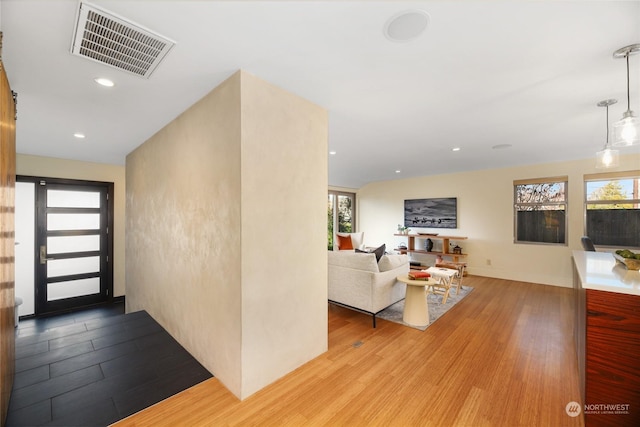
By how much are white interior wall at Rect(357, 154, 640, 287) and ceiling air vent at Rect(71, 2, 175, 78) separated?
6375mm

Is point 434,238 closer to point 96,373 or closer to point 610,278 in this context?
point 610,278

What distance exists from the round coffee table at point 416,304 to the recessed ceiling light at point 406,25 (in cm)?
261

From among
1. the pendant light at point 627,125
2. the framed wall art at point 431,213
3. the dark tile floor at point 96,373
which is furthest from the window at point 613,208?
the dark tile floor at point 96,373

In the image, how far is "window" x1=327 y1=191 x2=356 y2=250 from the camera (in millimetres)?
8062

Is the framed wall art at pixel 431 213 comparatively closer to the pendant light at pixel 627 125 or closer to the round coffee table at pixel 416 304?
the round coffee table at pixel 416 304

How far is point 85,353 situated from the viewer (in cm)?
247

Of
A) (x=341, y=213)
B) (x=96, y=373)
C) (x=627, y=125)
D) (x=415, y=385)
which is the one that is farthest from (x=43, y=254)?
(x=627, y=125)

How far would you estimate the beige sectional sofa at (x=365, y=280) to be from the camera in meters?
3.23

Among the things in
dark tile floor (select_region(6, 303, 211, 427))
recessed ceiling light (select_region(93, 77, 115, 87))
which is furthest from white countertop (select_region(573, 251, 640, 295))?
recessed ceiling light (select_region(93, 77, 115, 87))

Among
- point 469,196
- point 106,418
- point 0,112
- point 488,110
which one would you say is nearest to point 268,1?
point 0,112

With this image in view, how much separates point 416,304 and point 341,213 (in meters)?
5.21

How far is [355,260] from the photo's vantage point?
3418mm

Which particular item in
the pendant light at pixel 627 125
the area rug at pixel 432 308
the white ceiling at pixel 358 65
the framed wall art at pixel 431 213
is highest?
the white ceiling at pixel 358 65
